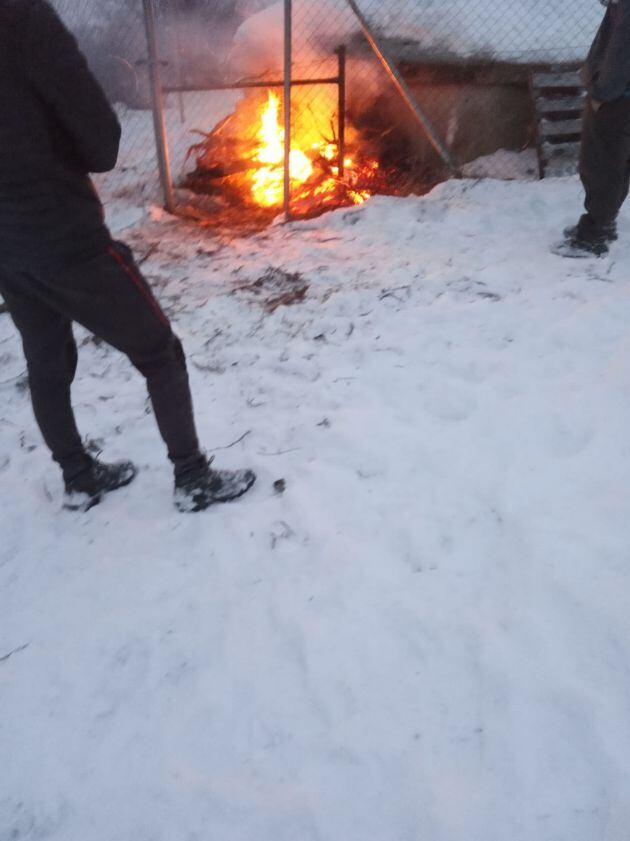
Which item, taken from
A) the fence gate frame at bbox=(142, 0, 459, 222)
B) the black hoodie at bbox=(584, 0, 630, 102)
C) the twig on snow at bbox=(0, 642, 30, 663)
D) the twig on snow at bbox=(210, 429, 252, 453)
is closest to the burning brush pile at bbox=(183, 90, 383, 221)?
the fence gate frame at bbox=(142, 0, 459, 222)

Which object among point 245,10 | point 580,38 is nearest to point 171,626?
point 580,38

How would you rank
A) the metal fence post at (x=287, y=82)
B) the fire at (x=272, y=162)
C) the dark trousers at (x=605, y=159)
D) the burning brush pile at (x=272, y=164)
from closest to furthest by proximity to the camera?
the dark trousers at (x=605, y=159), the metal fence post at (x=287, y=82), the burning brush pile at (x=272, y=164), the fire at (x=272, y=162)

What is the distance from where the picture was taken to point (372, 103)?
7.40 meters

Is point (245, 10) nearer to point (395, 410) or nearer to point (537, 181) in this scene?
point (537, 181)

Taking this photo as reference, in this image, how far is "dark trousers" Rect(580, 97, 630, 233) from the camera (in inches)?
149

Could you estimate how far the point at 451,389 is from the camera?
3.11m

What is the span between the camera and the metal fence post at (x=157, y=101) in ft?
17.0

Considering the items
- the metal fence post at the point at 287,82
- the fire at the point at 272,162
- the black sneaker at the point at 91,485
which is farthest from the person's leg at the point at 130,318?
the fire at the point at 272,162

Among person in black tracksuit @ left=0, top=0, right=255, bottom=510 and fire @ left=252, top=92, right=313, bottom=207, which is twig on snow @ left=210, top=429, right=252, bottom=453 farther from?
fire @ left=252, top=92, right=313, bottom=207

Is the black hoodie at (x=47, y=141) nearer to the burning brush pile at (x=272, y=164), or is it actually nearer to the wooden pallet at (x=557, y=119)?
the burning brush pile at (x=272, y=164)

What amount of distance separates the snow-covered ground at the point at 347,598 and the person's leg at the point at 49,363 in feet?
1.04

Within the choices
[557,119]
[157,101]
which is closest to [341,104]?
[157,101]

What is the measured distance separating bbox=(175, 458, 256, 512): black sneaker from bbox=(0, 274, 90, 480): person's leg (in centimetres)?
47

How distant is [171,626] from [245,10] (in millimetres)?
12420
